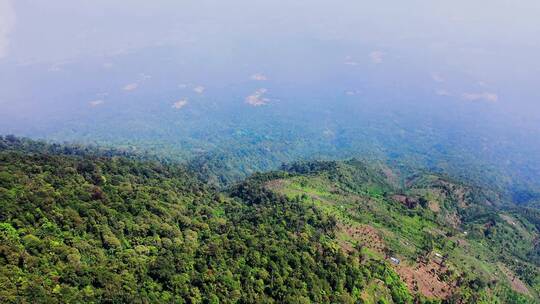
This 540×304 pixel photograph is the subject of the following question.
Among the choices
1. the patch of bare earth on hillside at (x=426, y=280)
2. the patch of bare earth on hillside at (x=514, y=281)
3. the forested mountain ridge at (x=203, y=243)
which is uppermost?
the forested mountain ridge at (x=203, y=243)

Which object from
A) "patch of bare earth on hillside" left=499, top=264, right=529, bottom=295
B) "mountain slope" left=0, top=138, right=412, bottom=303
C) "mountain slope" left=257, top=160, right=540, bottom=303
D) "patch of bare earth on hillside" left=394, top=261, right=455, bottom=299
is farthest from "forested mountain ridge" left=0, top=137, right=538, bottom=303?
"patch of bare earth on hillside" left=499, top=264, right=529, bottom=295

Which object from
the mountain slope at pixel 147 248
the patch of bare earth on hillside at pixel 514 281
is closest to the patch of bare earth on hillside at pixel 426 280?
the mountain slope at pixel 147 248

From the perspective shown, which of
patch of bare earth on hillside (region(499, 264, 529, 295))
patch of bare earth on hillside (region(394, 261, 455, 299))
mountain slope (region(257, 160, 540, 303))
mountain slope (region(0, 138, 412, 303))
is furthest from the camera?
patch of bare earth on hillside (region(499, 264, 529, 295))

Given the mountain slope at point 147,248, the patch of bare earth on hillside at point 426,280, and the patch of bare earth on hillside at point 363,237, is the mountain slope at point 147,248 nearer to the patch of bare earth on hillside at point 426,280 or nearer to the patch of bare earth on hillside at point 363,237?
the patch of bare earth on hillside at point 426,280

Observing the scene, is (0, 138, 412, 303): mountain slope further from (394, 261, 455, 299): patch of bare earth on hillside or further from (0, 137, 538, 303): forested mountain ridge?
(394, 261, 455, 299): patch of bare earth on hillside

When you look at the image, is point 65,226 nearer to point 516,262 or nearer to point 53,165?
point 53,165

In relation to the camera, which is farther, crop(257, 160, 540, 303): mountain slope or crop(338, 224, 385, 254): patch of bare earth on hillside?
crop(338, 224, 385, 254): patch of bare earth on hillside

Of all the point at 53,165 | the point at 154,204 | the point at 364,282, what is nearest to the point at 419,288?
the point at 364,282
